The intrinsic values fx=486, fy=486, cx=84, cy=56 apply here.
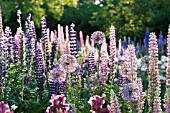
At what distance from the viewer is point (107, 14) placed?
16.5 meters

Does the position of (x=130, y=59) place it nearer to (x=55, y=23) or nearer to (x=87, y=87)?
(x=87, y=87)

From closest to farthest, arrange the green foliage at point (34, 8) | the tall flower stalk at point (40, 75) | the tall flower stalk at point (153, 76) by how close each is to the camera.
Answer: the tall flower stalk at point (153, 76) < the tall flower stalk at point (40, 75) < the green foliage at point (34, 8)

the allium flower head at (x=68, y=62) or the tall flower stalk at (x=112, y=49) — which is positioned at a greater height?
the tall flower stalk at (x=112, y=49)

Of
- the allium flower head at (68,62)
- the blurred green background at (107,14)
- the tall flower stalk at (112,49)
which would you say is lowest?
the allium flower head at (68,62)

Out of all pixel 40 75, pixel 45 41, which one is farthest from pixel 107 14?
pixel 40 75

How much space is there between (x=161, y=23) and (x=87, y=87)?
12253 mm

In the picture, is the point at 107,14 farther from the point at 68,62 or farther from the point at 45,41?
the point at 68,62

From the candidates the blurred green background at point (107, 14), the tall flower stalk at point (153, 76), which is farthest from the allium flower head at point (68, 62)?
the blurred green background at point (107, 14)

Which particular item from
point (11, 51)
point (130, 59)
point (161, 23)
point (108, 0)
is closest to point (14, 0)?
point (108, 0)

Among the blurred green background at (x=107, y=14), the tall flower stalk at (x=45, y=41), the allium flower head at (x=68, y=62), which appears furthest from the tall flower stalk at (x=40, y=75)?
the blurred green background at (x=107, y=14)

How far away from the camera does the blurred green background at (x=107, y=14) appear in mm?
16422

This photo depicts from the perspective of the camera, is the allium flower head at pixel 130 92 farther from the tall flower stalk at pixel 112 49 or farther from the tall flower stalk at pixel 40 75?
the tall flower stalk at pixel 112 49

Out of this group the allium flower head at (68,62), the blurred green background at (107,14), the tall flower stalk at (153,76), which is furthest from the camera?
the blurred green background at (107,14)

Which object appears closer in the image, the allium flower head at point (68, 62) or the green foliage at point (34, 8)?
the allium flower head at point (68, 62)
